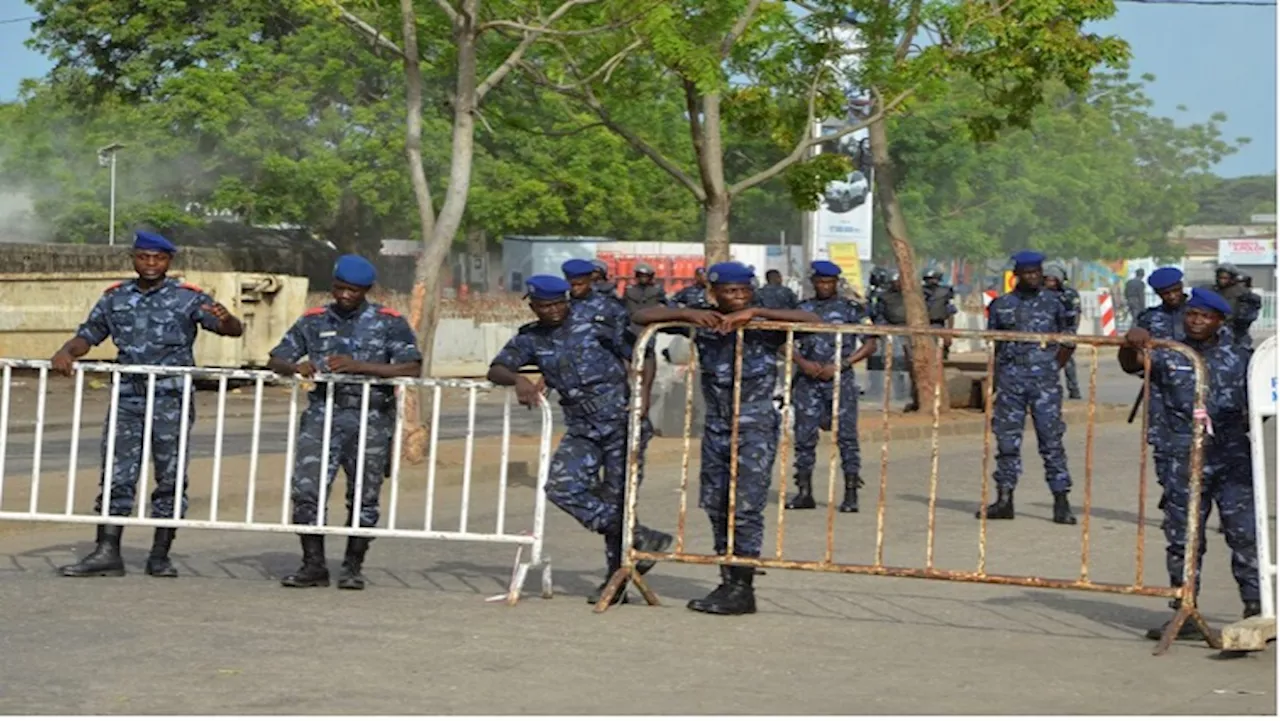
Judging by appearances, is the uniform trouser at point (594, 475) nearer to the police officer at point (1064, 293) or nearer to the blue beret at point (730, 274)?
the blue beret at point (730, 274)

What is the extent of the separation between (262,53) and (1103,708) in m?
40.2

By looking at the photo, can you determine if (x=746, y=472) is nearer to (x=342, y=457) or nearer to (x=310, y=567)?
(x=342, y=457)

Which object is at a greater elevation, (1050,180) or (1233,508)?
(1050,180)

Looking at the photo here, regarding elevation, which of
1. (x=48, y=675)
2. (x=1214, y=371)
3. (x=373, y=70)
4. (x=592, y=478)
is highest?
(x=373, y=70)

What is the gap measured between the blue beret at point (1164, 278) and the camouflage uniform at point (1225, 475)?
303cm

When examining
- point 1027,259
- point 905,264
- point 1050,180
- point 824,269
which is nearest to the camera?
point 1027,259

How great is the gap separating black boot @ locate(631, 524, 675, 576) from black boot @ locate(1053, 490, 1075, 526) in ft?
16.4

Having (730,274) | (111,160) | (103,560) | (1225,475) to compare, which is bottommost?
(103,560)

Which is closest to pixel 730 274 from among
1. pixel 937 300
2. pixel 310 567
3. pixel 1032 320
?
pixel 310 567

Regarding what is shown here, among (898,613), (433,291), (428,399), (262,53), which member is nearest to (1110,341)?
(898,613)

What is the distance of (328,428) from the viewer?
34.0 ft

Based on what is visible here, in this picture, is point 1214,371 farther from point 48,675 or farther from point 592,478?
point 48,675

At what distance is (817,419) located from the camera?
1530 centimetres

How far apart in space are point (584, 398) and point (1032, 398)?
5279mm
